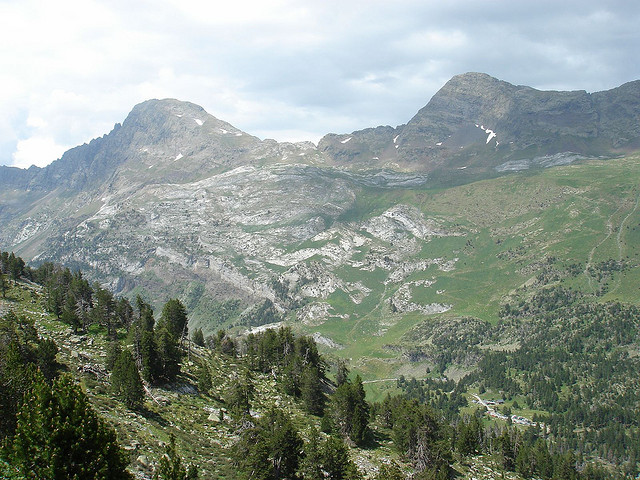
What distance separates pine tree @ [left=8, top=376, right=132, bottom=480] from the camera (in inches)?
1085

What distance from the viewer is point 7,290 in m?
107

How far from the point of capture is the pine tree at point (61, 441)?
1085 inches

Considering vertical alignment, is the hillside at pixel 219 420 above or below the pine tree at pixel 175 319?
below

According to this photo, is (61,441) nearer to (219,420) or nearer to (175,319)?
(219,420)

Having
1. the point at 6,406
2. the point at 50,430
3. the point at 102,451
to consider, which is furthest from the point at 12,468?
the point at 6,406

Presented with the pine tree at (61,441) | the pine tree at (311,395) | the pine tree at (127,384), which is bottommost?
the pine tree at (311,395)

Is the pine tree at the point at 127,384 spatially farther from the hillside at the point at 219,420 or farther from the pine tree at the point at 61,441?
the pine tree at the point at 61,441

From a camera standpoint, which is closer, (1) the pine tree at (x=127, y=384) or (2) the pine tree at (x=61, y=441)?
(2) the pine tree at (x=61, y=441)

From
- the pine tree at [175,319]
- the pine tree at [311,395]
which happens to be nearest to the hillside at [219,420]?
the pine tree at [311,395]

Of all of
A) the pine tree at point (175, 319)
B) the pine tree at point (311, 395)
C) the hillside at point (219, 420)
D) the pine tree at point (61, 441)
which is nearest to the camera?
the pine tree at point (61, 441)

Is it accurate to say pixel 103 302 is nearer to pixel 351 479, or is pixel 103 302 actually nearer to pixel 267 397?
pixel 267 397

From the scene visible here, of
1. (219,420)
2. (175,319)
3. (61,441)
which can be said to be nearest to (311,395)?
(219,420)

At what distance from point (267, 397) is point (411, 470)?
32.7 m

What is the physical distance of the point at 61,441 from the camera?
2792 centimetres
